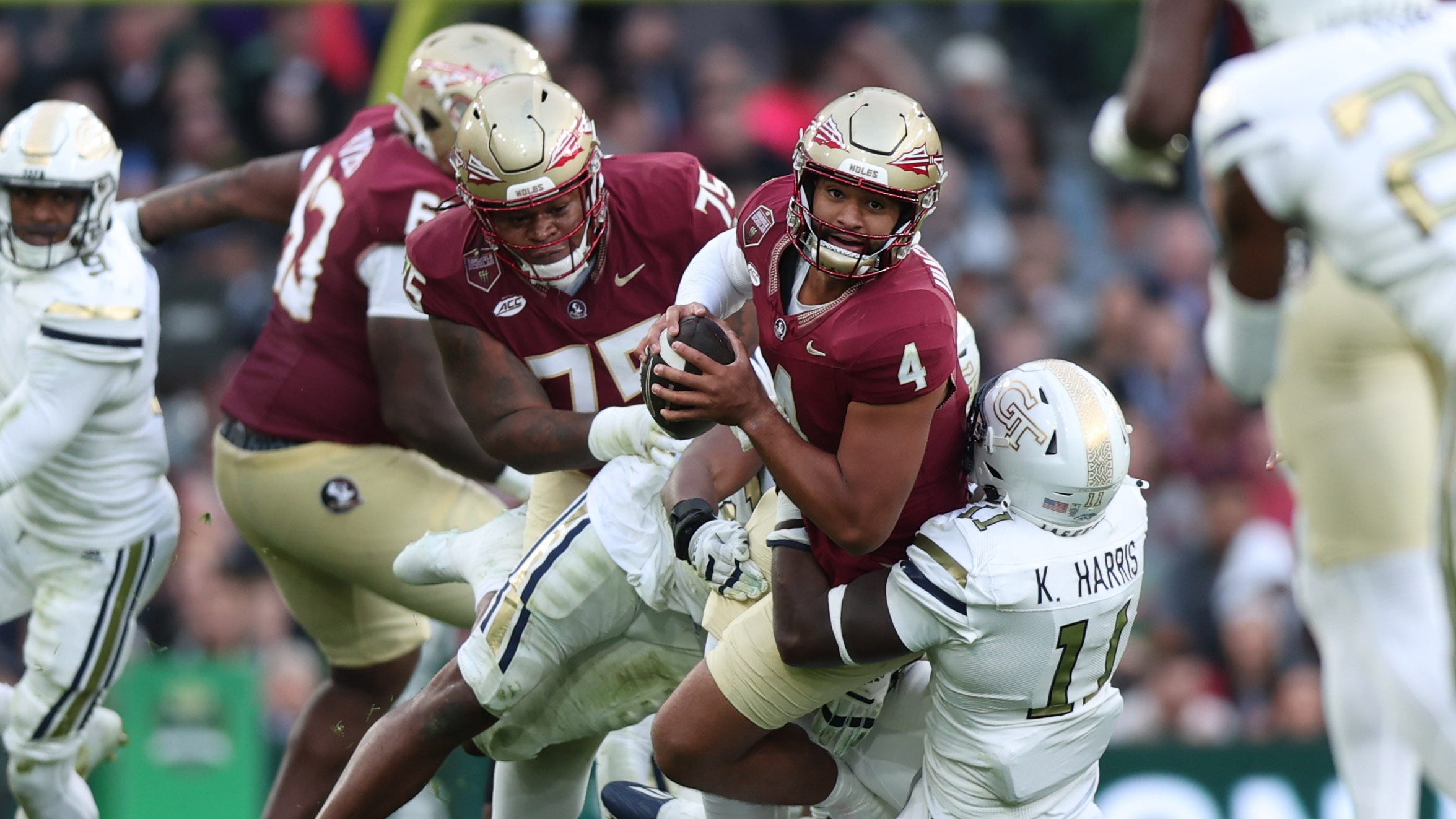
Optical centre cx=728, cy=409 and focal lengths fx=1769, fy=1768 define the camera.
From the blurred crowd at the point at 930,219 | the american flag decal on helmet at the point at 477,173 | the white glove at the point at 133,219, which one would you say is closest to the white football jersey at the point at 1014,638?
the american flag decal on helmet at the point at 477,173

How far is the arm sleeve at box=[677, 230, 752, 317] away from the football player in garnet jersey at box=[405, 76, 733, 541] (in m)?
0.31

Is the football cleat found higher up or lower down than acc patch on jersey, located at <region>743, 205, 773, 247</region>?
lower down

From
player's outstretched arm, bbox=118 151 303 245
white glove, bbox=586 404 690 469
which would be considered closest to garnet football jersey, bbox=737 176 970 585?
white glove, bbox=586 404 690 469

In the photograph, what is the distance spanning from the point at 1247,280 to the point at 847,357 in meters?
0.73

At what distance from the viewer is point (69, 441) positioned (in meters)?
4.75

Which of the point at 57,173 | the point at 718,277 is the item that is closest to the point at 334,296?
the point at 57,173

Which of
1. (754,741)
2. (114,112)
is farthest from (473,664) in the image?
(114,112)

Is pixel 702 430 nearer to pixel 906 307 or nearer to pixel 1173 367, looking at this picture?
pixel 906 307

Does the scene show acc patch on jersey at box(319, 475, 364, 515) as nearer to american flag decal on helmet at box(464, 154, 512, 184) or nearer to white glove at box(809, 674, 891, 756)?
american flag decal on helmet at box(464, 154, 512, 184)

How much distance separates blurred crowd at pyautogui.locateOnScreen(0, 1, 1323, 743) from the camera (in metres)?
7.55

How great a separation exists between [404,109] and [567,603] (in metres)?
1.70

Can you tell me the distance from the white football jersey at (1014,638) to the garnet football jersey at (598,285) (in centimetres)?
95

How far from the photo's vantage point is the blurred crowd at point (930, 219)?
755 centimetres

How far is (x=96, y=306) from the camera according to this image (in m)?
4.72
